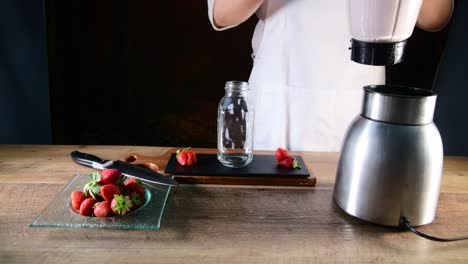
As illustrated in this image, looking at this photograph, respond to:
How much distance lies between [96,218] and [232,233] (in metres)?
0.25

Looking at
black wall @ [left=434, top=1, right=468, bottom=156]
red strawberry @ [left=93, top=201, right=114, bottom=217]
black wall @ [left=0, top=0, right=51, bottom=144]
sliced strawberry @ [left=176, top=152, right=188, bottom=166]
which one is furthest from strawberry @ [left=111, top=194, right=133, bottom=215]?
black wall @ [left=434, top=1, right=468, bottom=156]

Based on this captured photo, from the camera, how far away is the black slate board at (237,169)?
0.96 metres

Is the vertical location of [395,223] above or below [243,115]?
below

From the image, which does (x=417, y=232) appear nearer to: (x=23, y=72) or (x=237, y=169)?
(x=237, y=169)

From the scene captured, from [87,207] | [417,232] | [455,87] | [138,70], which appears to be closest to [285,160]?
[417,232]

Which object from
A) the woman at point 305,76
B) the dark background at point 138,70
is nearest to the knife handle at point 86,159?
the woman at point 305,76

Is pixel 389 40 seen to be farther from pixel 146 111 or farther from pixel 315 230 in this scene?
pixel 146 111

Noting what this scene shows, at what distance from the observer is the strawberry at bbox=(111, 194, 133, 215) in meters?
0.76

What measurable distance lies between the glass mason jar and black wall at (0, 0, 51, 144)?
4.41 feet

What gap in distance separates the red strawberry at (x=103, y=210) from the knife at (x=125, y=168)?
5.7 inches

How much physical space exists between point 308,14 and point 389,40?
1.91 ft

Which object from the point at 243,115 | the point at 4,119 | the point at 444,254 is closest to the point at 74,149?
the point at 243,115

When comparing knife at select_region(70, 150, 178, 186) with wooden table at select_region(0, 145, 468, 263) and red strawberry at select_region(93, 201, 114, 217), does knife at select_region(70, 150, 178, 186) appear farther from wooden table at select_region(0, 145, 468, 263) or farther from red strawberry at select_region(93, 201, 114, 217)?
red strawberry at select_region(93, 201, 114, 217)

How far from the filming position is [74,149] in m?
1.16
